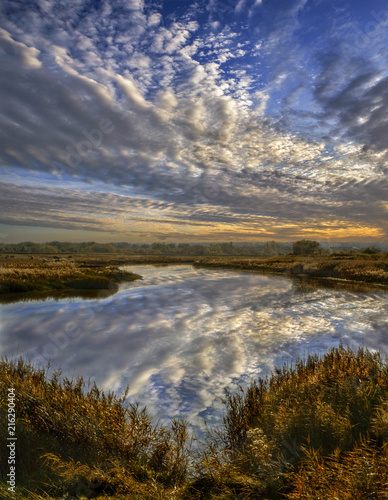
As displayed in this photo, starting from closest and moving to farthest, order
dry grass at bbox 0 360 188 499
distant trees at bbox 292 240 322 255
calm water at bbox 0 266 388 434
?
dry grass at bbox 0 360 188 499 < calm water at bbox 0 266 388 434 < distant trees at bbox 292 240 322 255

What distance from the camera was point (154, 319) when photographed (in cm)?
1694

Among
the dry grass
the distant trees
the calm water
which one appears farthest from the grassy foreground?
the distant trees

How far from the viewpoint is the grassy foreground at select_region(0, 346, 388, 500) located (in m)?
3.90

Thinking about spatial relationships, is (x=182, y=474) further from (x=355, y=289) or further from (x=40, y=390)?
(x=355, y=289)

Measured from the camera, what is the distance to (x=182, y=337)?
43.7 feet

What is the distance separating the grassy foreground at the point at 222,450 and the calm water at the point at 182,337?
1.63 metres

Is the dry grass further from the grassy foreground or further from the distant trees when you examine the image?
the distant trees

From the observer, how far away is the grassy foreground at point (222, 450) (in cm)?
390

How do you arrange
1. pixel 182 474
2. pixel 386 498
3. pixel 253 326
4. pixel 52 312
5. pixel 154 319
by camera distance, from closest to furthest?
pixel 386 498 < pixel 182 474 < pixel 253 326 < pixel 154 319 < pixel 52 312

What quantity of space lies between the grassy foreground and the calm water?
1630mm

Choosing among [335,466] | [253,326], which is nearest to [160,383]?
[335,466]

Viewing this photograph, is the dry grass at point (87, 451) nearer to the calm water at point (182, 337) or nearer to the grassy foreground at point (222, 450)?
the grassy foreground at point (222, 450)

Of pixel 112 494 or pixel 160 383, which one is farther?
pixel 160 383

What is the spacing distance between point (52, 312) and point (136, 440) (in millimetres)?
15641
